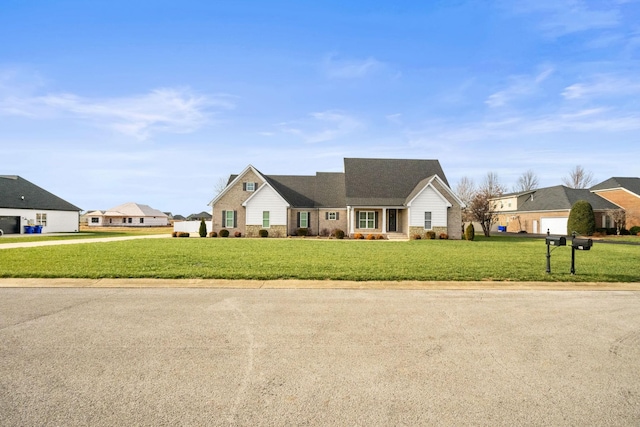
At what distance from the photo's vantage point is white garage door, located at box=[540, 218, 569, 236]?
44.3 metres

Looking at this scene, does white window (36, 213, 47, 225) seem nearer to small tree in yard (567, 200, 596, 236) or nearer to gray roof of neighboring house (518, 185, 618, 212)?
small tree in yard (567, 200, 596, 236)

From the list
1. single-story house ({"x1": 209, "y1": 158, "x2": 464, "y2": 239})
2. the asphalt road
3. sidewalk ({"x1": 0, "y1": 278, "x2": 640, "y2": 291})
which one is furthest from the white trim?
the asphalt road

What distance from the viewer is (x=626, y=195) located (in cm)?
4438

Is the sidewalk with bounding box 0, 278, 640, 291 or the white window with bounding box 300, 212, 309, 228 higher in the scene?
the white window with bounding box 300, 212, 309, 228

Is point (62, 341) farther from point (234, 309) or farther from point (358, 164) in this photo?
point (358, 164)

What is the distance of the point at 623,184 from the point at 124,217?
89610 millimetres

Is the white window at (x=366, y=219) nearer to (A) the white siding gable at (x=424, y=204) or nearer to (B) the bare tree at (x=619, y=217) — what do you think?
(A) the white siding gable at (x=424, y=204)

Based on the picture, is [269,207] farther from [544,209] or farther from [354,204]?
[544,209]

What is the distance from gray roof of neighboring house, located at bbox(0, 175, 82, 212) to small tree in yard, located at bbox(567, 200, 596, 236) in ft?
188

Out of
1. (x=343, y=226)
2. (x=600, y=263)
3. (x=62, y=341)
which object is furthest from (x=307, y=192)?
(x=62, y=341)

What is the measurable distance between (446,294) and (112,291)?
8.15 m

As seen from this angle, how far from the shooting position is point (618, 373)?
461 centimetres

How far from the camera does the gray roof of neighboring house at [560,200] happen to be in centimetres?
4491

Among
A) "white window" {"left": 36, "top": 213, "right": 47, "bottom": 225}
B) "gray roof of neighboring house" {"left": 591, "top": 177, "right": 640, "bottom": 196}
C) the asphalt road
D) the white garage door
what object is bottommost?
the asphalt road
